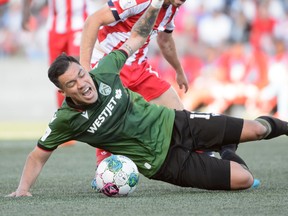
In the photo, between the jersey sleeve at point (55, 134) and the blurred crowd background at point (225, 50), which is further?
the blurred crowd background at point (225, 50)

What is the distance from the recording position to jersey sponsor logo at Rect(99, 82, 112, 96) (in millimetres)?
5941

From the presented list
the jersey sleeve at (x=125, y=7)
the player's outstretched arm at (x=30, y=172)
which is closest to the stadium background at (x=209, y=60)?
the jersey sleeve at (x=125, y=7)

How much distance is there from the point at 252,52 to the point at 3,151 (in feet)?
25.0

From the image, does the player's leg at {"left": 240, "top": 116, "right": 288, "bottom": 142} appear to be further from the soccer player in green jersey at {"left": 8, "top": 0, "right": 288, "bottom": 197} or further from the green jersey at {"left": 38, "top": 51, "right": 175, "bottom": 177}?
the green jersey at {"left": 38, "top": 51, "right": 175, "bottom": 177}

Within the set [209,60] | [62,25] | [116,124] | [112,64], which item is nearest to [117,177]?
[116,124]

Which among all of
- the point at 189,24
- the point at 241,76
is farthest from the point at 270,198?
the point at 189,24

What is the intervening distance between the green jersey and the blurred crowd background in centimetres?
1004

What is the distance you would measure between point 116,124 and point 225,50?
11.3 m

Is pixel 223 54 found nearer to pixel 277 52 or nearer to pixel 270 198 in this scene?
pixel 277 52

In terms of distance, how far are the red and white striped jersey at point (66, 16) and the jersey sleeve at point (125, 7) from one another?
10.2ft

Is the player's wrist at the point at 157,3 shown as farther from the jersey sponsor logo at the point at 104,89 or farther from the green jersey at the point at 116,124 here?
the jersey sponsor logo at the point at 104,89

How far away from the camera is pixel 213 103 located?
651 inches

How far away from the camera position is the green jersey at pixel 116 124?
5879 millimetres

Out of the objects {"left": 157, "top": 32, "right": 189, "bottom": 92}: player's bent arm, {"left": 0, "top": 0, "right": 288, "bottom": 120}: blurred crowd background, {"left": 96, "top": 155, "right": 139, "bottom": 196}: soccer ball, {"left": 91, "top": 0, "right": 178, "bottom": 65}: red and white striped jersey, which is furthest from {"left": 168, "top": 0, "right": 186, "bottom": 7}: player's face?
{"left": 0, "top": 0, "right": 288, "bottom": 120}: blurred crowd background
